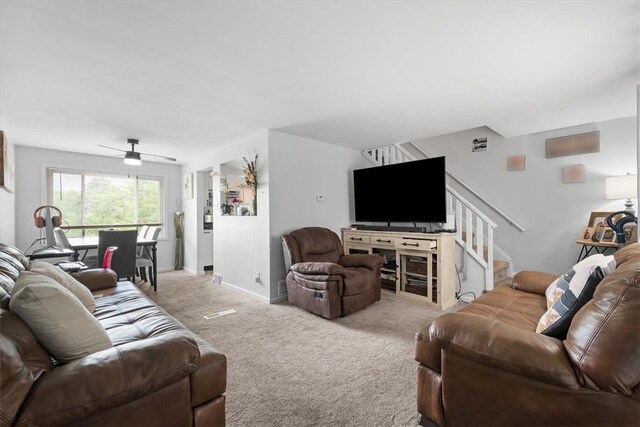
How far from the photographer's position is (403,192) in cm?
400

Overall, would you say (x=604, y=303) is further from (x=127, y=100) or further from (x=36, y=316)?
(x=127, y=100)

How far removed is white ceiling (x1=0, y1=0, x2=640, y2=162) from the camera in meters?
1.58

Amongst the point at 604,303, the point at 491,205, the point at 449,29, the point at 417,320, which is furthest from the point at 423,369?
the point at 491,205

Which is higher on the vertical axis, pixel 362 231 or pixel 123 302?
pixel 362 231

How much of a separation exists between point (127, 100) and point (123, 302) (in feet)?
6.17

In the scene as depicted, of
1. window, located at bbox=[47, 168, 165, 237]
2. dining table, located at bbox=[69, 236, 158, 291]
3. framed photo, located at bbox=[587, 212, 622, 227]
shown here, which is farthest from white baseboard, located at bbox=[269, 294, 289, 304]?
framed photo, located at bbox=[587, 212, 622, 227]

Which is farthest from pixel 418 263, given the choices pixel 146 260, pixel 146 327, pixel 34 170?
pixel 34 170

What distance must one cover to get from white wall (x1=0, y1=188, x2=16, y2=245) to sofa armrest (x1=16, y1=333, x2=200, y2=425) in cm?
373

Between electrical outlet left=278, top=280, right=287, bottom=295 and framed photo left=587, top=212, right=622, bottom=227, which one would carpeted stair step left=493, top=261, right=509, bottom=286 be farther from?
electrical outlet left=278, top=280, right=287, bottom=295

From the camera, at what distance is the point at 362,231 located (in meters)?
4.25

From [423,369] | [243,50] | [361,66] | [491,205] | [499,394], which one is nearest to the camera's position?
[499,394]

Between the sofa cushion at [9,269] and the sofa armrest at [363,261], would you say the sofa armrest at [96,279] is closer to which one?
the sofa cushion at [9,269]

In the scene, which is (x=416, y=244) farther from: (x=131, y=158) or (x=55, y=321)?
(x=131, y=158)

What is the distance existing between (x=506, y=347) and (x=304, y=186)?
10.7ft
